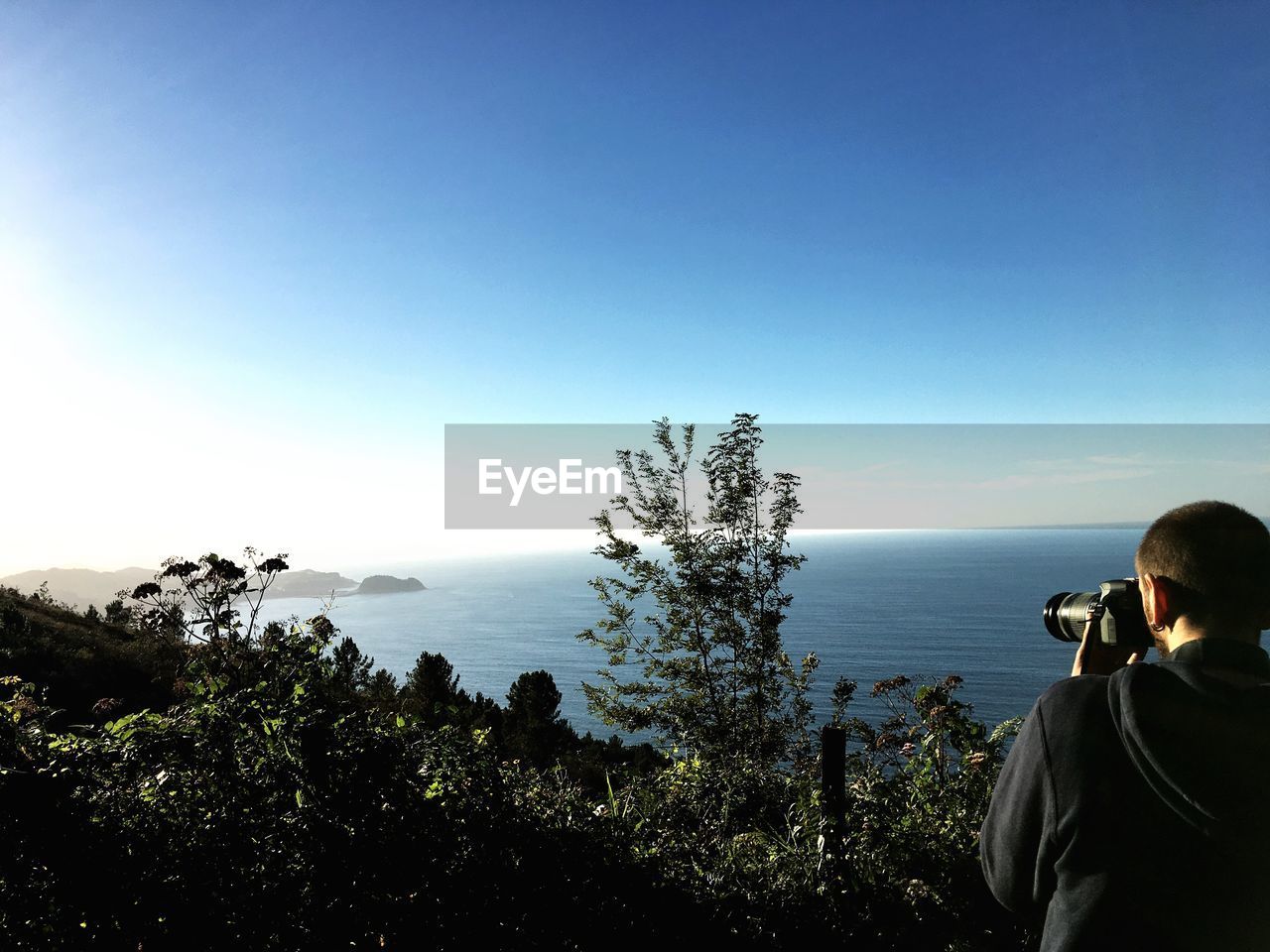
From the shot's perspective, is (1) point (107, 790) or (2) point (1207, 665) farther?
(1) point (107, 790)

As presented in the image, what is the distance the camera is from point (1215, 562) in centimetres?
129

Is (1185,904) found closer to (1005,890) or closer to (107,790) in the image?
(1005,890)

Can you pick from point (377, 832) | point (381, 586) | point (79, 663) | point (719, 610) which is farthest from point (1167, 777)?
point (381, 586)

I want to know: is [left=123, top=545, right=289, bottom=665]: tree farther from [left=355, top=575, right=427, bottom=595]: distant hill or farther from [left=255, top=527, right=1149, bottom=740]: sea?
[left=355, top=575, right=427, bottom=595]: distant hill

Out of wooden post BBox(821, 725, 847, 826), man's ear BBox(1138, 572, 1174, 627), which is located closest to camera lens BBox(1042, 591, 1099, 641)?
man's ear BBox(1138, 572, 1174, 627)

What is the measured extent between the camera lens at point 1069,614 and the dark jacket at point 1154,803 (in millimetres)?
548

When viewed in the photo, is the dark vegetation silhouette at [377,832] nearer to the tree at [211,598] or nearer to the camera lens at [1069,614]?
the tree at [211,598]

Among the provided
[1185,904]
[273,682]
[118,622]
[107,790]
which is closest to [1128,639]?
[1185,904]

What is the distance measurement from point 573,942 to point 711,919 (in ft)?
2.07

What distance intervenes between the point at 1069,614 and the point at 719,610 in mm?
7314

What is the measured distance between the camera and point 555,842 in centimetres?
278

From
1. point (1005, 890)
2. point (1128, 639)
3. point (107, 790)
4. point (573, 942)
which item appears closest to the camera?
point (1005, 890)

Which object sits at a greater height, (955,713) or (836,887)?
(955,713)

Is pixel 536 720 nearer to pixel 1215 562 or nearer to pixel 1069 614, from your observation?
pixel 1069 614
